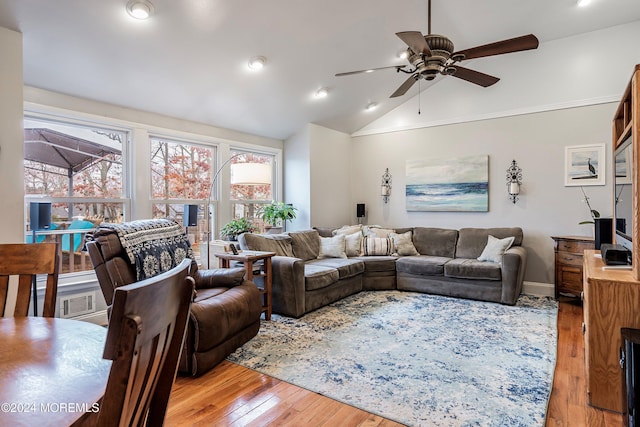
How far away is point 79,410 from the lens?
0.73m

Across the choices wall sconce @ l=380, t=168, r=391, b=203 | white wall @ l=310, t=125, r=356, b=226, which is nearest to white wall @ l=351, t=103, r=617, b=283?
wall sconce @ l=380, t=168, r=391, b=203

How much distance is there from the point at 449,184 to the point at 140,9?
437cm

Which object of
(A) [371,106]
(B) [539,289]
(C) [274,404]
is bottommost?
(C) [274,404]

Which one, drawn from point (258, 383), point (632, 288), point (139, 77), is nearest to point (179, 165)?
point (139, 77)

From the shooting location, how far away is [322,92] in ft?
15.6

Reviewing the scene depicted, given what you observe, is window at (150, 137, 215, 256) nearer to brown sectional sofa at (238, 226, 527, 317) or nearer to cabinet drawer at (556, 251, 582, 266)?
brown sectional sofa at (238, 226, 527, 317)

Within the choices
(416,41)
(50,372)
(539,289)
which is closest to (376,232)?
(539,289)

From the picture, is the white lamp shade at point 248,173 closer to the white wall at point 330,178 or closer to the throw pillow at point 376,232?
the white wall at point 330,178

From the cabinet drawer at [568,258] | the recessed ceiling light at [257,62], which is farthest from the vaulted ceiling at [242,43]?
the cabinet drawer at [568,258]

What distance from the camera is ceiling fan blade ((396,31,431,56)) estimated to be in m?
2.28

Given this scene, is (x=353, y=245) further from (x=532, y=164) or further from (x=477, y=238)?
(x=532, y=164)

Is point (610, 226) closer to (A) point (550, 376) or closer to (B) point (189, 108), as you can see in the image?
(A) point (550, 376)

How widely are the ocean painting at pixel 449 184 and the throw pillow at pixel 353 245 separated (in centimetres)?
115

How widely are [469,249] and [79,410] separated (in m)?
4.92
